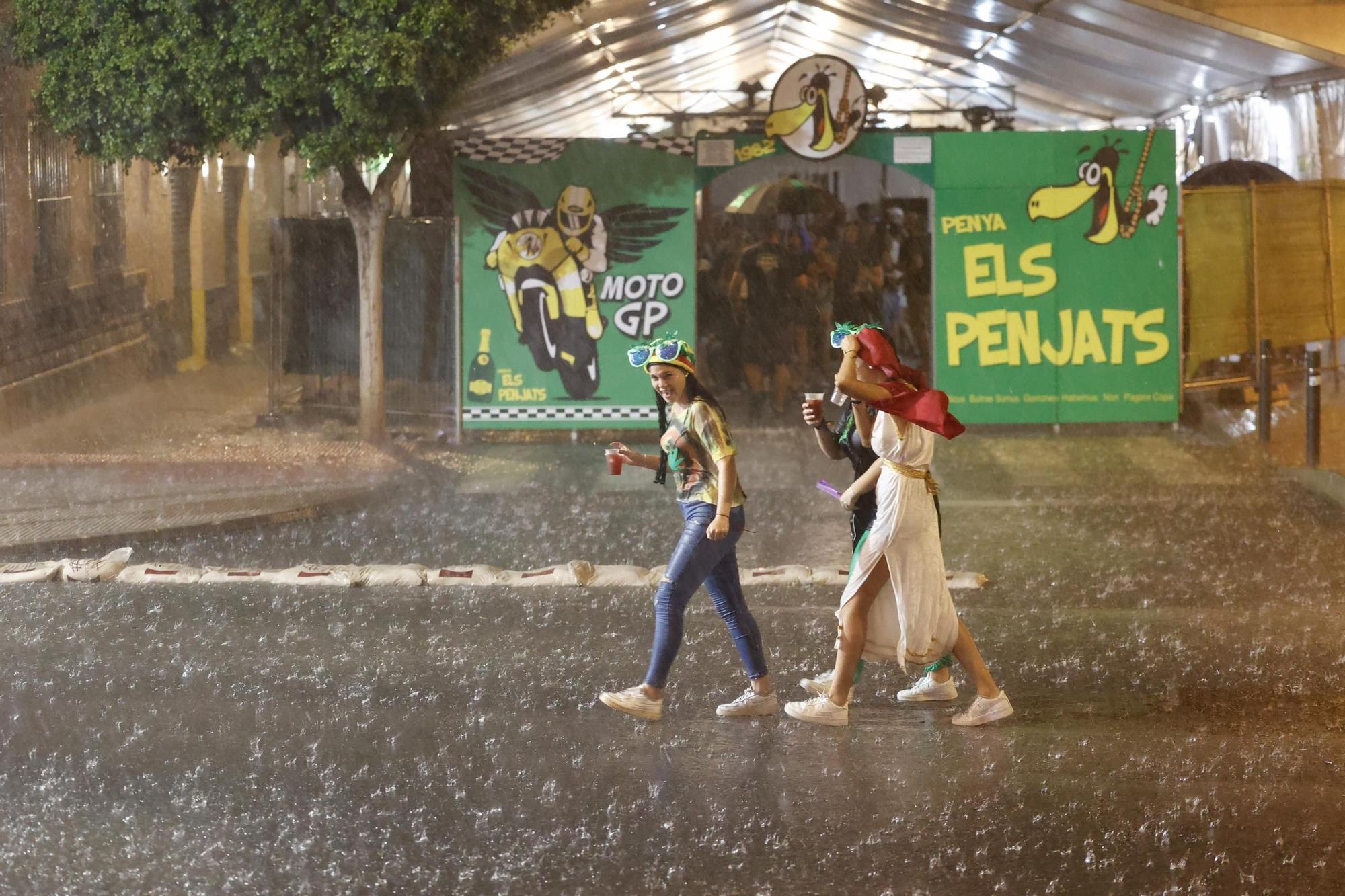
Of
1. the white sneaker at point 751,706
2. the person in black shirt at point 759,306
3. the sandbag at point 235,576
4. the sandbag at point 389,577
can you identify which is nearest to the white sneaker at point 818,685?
the white sneaker at point 751,706

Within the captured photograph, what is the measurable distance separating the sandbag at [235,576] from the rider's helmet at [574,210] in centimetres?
729

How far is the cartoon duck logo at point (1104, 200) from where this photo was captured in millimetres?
16016

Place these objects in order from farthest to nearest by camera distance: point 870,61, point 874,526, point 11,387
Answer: point 870,61 → point 11,387 → point 874,526

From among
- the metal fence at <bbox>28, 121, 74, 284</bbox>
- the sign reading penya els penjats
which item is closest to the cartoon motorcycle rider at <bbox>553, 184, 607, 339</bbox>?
the sign reading penya els penjats

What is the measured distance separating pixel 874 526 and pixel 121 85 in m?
10.2

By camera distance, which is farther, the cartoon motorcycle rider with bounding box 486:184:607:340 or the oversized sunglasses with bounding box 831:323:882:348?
the cartoon motorcycle rider with bounding box 486:184:607:340

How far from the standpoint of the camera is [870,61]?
98.8 ft

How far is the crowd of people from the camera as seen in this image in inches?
734

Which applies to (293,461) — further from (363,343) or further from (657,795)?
(657,795)

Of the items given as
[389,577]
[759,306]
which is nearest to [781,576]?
[389,577]

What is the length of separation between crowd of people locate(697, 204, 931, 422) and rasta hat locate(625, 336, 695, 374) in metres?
11.5

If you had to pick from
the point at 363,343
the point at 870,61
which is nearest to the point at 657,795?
the point at 363,343

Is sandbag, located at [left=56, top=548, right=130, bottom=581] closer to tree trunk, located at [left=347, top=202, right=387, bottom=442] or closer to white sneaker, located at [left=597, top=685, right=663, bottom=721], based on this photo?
white sneaker, located at [left=597, top=685, right=663, bottom=721]

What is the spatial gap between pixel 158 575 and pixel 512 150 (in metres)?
7.72
